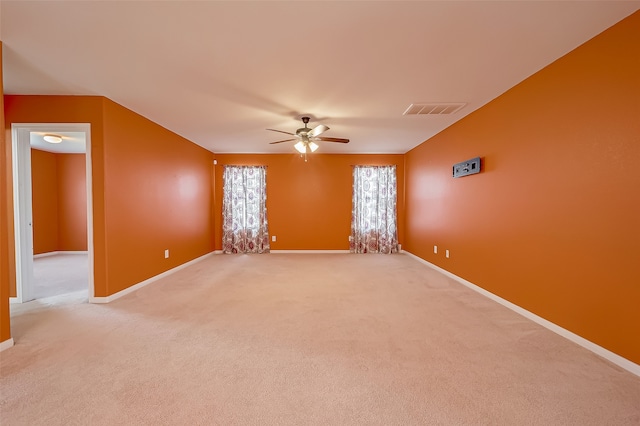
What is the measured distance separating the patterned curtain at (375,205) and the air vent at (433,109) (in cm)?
267

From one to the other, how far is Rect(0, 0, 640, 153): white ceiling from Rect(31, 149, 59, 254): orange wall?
435 centimetres

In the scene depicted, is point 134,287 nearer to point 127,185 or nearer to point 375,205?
point 127,185

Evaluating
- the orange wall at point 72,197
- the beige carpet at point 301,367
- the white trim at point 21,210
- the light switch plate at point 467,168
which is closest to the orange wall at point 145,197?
the beige carpet at point 301,367

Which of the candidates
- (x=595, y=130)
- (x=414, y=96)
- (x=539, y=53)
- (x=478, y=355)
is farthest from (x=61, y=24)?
(x=595, y=130)

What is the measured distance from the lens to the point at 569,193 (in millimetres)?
2238

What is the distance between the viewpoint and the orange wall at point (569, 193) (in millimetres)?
1841

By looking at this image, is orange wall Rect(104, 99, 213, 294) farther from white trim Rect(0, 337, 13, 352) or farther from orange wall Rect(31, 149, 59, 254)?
orange wall Rect(31, 149, 59, 254)

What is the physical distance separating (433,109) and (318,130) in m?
1.59

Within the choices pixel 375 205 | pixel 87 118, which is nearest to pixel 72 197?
pixel 87 118

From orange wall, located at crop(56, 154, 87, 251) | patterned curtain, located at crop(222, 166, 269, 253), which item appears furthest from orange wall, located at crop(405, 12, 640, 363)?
orange wall, located at crop(56, 154, 87, 251)

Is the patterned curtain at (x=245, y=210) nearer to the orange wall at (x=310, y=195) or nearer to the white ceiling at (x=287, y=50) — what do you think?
the orange wall at (x=310, y=195)

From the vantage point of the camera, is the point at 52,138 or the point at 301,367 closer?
the point at 301,367

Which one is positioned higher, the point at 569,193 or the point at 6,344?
the point at 569,193

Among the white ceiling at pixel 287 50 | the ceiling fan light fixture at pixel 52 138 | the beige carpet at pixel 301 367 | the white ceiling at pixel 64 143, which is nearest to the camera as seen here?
the beige carpet at pixel 301 367
